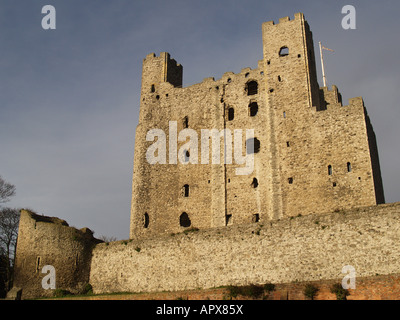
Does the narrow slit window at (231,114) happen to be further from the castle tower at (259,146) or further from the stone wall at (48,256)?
the stone wall at (48,256)

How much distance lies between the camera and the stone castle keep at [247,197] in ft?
83.5

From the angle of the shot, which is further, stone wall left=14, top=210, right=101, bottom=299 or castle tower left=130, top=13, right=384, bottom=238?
castle tower left=130, top=13, right=384, bottom=238

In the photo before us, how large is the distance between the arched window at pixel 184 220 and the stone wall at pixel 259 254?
20.6 ft

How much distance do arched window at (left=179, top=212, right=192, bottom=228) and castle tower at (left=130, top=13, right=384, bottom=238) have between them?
0.08 metres

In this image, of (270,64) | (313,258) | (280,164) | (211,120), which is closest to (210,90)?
(211,120)

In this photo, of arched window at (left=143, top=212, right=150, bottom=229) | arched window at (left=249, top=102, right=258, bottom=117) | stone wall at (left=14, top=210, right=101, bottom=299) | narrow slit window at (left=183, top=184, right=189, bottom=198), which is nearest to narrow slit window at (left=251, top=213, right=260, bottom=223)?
narrow slit window at (left=183, top=184, right=189, bottom=198)

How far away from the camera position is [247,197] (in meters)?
35.3

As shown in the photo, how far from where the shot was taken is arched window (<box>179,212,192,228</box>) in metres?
37.2

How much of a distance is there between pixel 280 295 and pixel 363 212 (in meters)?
5.89

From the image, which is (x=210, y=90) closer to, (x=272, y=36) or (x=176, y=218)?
(x=272, y=36)

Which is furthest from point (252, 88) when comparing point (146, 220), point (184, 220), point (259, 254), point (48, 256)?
point (48, 256)

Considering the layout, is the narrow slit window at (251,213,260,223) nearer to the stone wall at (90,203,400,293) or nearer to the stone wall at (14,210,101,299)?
the stone wall at (90,203,400,293)

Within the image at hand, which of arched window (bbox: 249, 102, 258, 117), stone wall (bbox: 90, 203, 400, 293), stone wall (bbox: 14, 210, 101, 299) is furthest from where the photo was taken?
arched window (bbox: 249, 102, 258, 117)

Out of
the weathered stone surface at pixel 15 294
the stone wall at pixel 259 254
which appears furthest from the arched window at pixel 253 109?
the weathered stone surface at pixel 15 294
